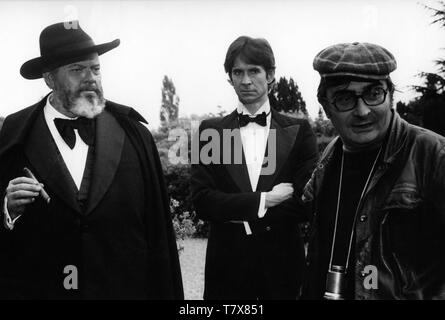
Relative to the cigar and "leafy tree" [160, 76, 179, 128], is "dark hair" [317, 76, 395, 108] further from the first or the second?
"leafy tree" [160, 76, 179, 128]

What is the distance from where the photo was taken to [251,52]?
11.4 ft

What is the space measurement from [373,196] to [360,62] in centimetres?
53

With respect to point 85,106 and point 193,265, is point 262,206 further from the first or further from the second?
point 193,265

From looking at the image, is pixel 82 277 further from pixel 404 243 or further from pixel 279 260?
pixel 404 243

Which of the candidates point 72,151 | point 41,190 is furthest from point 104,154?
point 41,190

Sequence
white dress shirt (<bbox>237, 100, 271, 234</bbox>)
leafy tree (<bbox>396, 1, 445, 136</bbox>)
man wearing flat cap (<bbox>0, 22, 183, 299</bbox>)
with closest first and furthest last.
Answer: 1. man wearing flat cap (<bbox>0, 22, 183, 299</bbox>)
2. white dress shirt (<bbox>237, 100, 271, 234</bbox>)
3. leafy tree (<bbox>396, 1, 445, 136</bbox>)

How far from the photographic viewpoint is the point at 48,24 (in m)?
3.48

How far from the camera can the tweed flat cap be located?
2.36 m

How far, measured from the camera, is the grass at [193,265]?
6.95 m

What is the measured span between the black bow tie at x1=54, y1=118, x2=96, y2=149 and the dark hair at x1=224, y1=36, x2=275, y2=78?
0.95 m

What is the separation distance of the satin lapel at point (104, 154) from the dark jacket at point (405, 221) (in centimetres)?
128

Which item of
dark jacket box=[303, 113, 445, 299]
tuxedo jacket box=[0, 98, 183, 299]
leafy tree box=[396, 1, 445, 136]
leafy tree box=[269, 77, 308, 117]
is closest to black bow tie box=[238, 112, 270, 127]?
tuxedo jacket box=[0, 98, 183, 299]

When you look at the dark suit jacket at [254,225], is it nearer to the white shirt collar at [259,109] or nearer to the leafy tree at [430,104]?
the white shirt collar at [259,109]

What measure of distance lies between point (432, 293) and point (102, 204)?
157 cm
